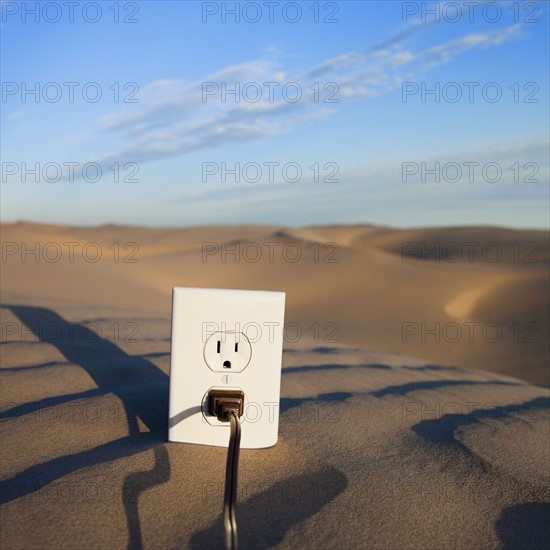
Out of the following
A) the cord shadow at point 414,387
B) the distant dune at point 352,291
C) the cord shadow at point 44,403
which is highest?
the cord shadow at point 44,403

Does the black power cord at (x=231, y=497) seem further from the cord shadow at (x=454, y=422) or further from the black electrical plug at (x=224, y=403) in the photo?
the cord shadow at (x=454, y=422)

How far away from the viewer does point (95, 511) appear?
5.23 ft

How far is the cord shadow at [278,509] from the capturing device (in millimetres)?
1522

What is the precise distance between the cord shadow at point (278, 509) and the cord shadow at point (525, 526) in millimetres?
479

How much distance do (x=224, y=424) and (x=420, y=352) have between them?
19.7 ft

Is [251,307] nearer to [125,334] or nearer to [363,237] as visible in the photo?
[125,334]

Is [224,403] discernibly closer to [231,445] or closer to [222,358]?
[222,358]

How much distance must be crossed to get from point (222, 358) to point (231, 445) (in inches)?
A: 13.5

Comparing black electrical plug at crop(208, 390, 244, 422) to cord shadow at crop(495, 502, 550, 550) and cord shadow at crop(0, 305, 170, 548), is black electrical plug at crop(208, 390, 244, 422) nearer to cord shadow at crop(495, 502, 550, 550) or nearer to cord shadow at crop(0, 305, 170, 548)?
cord shadow at crop(0, 305, 170, 548)

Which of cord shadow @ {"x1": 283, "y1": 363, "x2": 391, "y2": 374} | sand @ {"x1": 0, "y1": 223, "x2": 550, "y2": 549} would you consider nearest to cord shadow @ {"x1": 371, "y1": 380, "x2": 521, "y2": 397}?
sand @ {"x1": 0, "y1": 223, "x2": 550, "y2": 549}

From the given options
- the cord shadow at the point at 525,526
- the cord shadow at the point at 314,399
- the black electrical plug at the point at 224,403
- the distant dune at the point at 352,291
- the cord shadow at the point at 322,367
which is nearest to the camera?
the cord shadow at the point at 525,526

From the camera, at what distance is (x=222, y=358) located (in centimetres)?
193

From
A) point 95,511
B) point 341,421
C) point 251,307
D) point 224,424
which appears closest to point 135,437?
point 224,424


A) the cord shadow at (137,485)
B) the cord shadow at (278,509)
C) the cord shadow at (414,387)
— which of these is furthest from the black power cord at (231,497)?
the cord shadow at (414,387)
